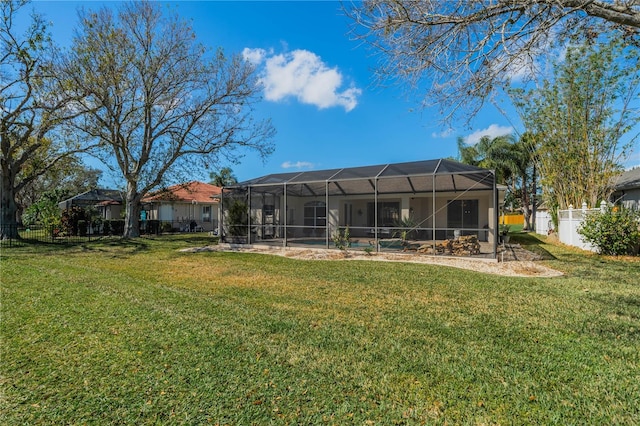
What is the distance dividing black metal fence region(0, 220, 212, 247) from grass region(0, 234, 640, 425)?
10640 mm

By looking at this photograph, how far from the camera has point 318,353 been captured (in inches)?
134

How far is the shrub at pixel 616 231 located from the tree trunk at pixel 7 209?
930 inches

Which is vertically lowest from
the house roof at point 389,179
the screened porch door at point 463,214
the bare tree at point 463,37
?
the screened porch door at point 463,214

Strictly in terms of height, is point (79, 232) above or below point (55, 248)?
above

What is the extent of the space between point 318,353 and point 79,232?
20.0m

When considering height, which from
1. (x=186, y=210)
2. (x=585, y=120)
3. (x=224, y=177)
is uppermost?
(x=224, y=177)

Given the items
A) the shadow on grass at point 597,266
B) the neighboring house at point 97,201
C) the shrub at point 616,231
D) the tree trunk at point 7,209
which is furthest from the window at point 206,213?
the shrub at point 616,231

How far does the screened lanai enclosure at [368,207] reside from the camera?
42.4 feet

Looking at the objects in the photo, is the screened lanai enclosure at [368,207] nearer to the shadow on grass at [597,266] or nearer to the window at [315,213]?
the window at [315,213]

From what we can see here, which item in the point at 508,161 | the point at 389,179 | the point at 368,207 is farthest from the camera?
the point at 508,161

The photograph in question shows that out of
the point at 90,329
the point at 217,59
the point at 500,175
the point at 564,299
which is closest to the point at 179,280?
the point at 90,329

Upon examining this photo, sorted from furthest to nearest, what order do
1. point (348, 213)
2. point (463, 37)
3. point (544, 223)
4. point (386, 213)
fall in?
1. point (544, 223)
2. point (348, 213)
3. point (386, 213)
4. point (463, 37)

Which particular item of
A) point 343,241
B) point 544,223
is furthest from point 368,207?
point 544,223

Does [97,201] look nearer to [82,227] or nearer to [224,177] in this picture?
[82,227]
